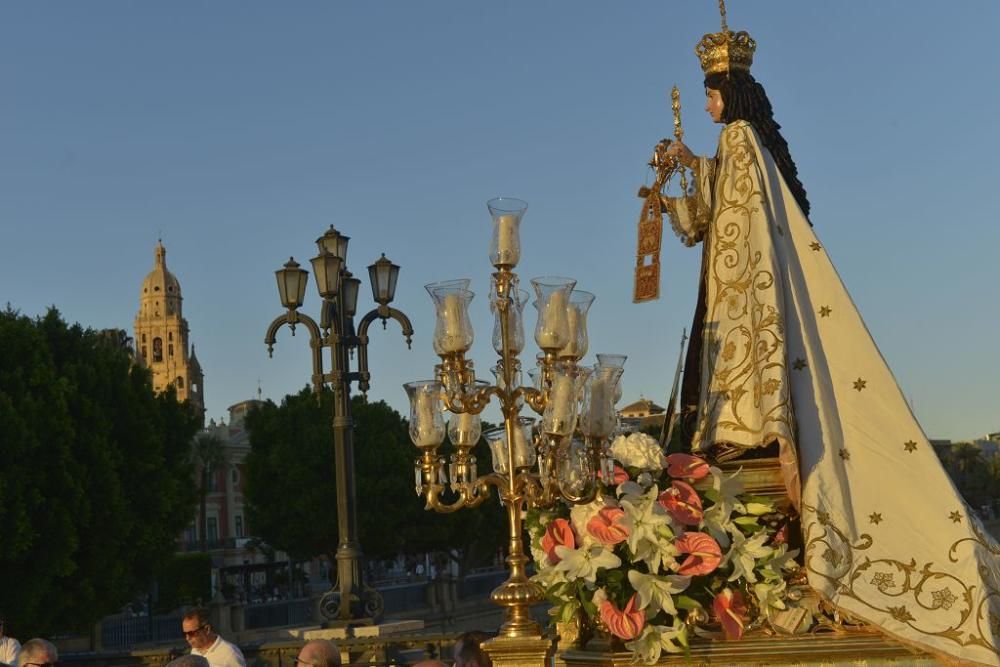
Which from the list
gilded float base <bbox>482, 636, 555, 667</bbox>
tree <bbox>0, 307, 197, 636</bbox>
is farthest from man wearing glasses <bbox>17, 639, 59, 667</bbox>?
tree <bbox>0, 307, 197, 636</bbox>

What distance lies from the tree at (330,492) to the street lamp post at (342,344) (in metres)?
31.5

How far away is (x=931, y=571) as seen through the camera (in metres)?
5.72

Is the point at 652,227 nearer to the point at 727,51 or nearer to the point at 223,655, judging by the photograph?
the point at 727,51

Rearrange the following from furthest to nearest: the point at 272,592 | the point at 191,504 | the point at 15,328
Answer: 1. the point at 272,592
2. the point at 191,504
3. the point at 15,328

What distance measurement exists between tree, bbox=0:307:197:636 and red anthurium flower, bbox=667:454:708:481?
2155 cm

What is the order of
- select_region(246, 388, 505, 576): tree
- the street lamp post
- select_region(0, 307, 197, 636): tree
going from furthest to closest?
select_region(246, 388, 505, 576): tree → select_region(0, 307, 197, 636): tree → the street lamp post

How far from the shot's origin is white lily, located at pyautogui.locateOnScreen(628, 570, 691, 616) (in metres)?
5.03

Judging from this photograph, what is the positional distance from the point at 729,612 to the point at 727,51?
3386mm

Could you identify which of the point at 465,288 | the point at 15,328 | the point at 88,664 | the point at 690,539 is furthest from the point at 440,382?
the point at 15,328

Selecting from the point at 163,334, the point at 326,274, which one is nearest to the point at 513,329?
the point at 326,274

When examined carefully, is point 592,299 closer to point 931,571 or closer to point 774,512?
point 774,512

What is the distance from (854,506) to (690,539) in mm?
1182

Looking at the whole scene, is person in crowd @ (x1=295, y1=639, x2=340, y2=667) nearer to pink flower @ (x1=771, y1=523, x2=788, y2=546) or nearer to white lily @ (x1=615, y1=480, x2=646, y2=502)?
white lily @ (x1=615, y1=480, x2=646, y2=502)

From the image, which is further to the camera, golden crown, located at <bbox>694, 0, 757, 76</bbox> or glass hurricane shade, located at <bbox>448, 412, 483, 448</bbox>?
golden crown, located at <bbox>694, 0, 757, 76</bbox>
